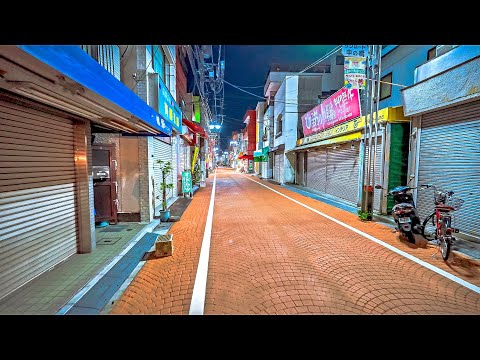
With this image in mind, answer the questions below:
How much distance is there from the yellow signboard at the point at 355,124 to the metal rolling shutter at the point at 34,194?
33.1 feet

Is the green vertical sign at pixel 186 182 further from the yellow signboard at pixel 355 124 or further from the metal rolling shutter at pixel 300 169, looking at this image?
the metal rolling shutter at pixel 300 169

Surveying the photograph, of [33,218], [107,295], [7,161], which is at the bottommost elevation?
[107,295]

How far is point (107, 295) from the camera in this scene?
357 cm

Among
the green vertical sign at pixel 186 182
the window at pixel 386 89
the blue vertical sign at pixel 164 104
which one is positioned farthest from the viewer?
the window at pixel 386 89

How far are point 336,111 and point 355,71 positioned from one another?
5104mm

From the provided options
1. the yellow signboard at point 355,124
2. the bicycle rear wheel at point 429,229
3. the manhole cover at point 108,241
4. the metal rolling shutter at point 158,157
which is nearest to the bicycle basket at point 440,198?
the bicycle rear wheel at point 429,229

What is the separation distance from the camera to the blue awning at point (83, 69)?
7.14 ft

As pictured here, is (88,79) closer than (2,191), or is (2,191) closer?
(88,79)

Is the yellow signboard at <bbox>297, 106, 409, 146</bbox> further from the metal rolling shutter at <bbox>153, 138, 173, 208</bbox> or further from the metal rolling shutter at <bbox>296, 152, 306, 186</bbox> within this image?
the metal rolling shutter at <bbox>153, 138, 173, 208</bbox>

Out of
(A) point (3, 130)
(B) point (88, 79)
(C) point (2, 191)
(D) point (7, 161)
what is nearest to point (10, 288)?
(C) point (2, 191)

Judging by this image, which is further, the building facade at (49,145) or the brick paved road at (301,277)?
the brick paved road at (301,277)

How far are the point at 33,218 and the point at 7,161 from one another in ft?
3.76

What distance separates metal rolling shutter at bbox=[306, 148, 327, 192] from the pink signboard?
1.74 m
